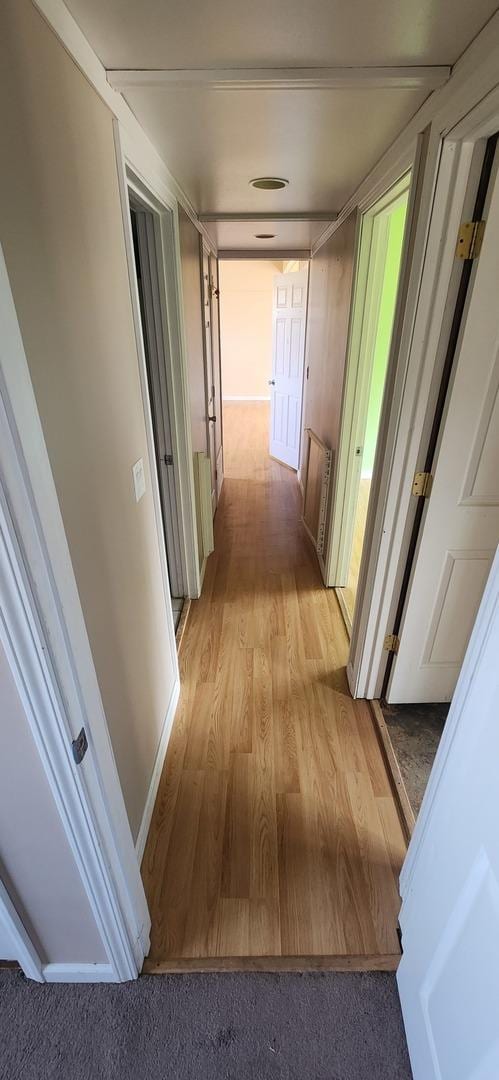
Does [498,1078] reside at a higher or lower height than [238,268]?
lower

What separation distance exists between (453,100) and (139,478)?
1298mm

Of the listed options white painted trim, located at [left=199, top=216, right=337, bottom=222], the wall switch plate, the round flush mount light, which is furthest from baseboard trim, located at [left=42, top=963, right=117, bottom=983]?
white painted trim, located at [left=199, top=216, right=337, bottom=222]

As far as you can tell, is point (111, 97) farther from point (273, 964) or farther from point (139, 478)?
point (273, 964)

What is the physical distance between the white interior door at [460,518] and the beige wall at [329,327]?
3.48ft

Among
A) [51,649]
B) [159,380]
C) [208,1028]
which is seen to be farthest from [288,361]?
[208,1028]

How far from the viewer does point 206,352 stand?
3.20m

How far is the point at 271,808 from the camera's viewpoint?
1.67 m

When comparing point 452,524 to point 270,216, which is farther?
point 270,216

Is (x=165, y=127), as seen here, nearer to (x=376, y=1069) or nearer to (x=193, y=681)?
(x=193, y=681)

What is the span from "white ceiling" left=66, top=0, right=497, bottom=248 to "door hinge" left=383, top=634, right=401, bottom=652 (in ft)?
5.69

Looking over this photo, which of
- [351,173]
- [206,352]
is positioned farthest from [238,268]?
[351,173]

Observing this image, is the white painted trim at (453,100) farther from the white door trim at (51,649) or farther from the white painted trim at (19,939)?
the white painted trim at (19,939)

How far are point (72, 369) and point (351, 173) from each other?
5.36 ft

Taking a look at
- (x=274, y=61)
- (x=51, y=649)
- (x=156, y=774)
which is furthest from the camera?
(x=156, y=774)
